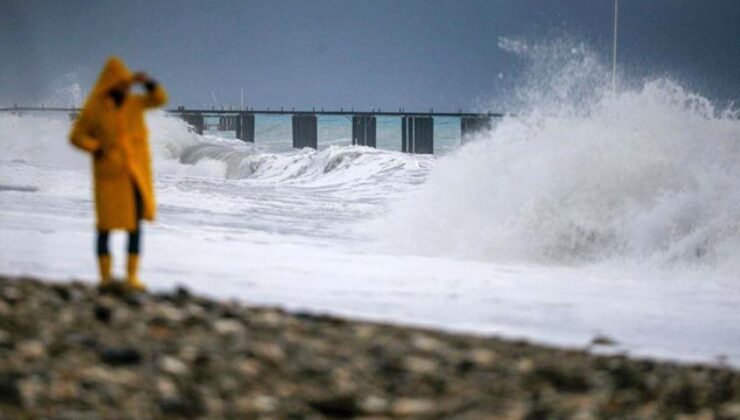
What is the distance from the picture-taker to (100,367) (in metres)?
4.88

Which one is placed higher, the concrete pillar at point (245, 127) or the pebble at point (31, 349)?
the concrete pillar at point (245, 127)

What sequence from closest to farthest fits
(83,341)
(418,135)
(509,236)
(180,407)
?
(180,407) < (83,341) < (509,236) < (418,135)

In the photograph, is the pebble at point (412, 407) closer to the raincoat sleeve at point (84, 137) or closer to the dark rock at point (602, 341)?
Answer: the dark rock at point (602, 341)

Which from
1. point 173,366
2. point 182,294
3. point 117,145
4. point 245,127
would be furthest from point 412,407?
point 245,127

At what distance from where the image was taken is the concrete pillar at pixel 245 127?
80.6m

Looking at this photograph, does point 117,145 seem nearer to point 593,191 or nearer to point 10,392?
point 10,392

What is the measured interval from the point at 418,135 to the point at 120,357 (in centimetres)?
6535

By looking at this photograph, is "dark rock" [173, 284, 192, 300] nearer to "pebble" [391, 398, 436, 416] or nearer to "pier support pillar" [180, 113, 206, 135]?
"pebble" [391, 398, 436, 416]

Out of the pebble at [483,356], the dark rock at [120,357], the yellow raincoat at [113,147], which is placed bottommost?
the pebble at [483,356]

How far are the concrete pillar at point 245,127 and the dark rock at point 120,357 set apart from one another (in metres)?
75.9

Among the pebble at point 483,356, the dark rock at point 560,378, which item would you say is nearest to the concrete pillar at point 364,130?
the pebble at point 483,356

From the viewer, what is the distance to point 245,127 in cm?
8088

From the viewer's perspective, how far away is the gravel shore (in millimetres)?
4605

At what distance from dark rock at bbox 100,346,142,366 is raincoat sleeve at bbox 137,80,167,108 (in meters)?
2.23
